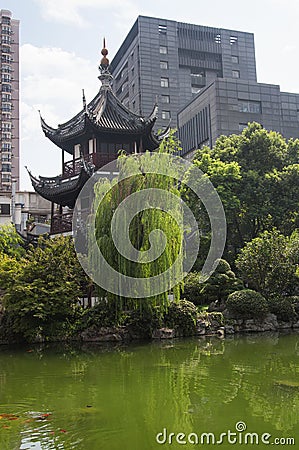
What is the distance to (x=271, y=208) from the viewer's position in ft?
61.1

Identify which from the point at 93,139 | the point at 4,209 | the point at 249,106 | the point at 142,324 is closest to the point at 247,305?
the point at 142,324

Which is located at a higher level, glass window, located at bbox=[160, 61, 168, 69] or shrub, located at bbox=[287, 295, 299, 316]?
glass window, located at bbox=[160, 61, 168, 69]

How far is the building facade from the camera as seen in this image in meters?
29.0

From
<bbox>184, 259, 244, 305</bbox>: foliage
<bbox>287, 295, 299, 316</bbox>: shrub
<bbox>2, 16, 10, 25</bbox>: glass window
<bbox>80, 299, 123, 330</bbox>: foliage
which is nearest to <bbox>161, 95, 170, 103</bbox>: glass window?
<bbox>2, 16, 10, 25</bbox>: glass window

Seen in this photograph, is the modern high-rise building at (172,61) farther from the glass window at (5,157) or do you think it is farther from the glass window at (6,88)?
the glass window at (5,157)

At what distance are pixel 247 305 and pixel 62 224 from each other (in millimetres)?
7003

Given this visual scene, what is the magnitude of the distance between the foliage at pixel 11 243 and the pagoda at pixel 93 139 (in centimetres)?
137

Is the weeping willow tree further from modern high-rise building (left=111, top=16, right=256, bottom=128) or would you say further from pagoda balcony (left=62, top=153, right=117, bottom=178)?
modern high-rise building (left=111, top=16, right=256, bottom=128)

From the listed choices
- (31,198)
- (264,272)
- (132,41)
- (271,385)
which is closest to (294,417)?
(271,385)

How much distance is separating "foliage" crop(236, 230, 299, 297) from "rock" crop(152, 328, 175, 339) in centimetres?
367

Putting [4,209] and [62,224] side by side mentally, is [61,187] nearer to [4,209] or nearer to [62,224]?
[62,224]

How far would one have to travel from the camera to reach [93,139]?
17.4 metres

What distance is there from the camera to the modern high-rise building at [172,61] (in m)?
36.7

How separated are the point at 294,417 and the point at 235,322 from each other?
324 inches
